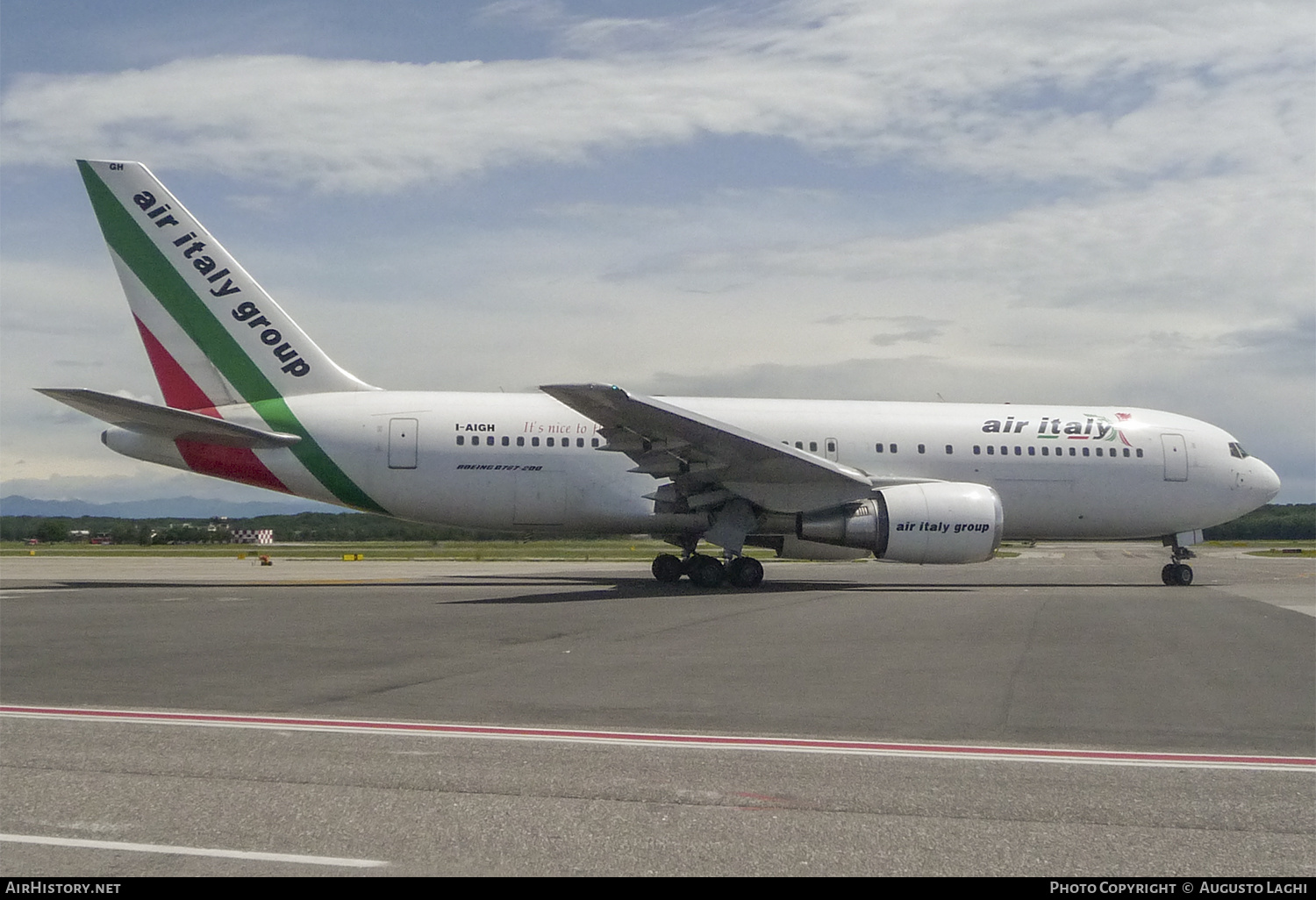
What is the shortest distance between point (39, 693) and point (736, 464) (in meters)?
13.8

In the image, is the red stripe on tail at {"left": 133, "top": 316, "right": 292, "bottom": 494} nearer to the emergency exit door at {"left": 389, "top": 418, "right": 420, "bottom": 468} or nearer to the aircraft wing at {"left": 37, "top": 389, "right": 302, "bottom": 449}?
the aircraft wing at {"left": 37, "top": 389, "right": 302, "bottom": 449}

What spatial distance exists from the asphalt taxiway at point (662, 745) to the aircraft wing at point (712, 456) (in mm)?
4877

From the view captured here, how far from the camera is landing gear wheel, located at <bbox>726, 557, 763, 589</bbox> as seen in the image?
21.5m

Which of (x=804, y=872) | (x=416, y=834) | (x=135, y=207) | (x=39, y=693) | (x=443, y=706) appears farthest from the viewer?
(x=135, y=207)

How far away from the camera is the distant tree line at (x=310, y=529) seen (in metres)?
64.8

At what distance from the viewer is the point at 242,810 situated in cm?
504

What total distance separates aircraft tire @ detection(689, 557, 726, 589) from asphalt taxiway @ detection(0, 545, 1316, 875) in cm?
616

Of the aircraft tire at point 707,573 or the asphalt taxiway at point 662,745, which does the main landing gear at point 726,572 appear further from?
the asphalt taxiway at point 662,745

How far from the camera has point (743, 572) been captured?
70.5 ft

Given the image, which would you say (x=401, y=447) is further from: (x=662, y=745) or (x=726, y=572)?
(x=662, y=745)

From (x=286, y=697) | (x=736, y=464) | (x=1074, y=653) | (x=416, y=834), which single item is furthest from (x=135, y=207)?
(x=416, y=834)

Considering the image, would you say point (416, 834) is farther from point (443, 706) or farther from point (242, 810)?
point (443, 706)

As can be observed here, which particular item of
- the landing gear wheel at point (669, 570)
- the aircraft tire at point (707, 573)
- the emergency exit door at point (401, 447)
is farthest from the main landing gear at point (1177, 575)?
the emergency exit door at point (401, 447)

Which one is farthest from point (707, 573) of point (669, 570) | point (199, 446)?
point (199, 446)
